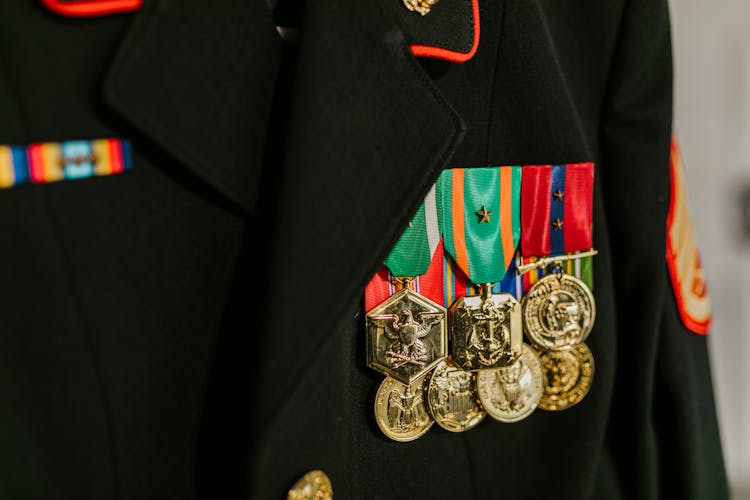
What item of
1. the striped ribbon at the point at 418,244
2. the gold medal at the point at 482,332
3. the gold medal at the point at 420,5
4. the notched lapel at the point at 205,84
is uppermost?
the gold medal at the point at 420,5

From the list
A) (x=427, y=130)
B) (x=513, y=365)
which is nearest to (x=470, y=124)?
(x=427, y=130)

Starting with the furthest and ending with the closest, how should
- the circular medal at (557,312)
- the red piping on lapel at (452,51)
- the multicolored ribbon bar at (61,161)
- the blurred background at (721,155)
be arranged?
the blurred background at (721,155)
the circular medal at (557,312)
the red piping on lapel at (452,51)
the multicolored ribbon bar at (61,161)

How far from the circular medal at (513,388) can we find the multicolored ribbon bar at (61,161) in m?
0.37

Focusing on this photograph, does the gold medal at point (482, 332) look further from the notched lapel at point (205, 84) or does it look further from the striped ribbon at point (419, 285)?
the notched lapel at point (205, 84)

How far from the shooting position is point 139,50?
441 millimetres

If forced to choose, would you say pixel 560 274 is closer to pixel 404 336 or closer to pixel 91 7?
pixel 404 336

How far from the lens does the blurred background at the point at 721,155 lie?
39.2 inches

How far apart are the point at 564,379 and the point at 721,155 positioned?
22.7 inches

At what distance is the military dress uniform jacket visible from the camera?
44cm

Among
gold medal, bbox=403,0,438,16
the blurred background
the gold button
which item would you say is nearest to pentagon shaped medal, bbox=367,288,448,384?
the gold button

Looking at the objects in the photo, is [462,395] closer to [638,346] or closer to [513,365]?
[513,365]

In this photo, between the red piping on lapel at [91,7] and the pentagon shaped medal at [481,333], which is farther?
the pentagon shaped medal at [481,333]

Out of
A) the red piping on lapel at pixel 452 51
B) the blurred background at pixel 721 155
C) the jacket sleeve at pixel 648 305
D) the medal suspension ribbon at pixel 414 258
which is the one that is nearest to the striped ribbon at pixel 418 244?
the medal suspension ribbon at pixel 414 258

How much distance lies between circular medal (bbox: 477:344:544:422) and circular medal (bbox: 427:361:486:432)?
0.01 m
